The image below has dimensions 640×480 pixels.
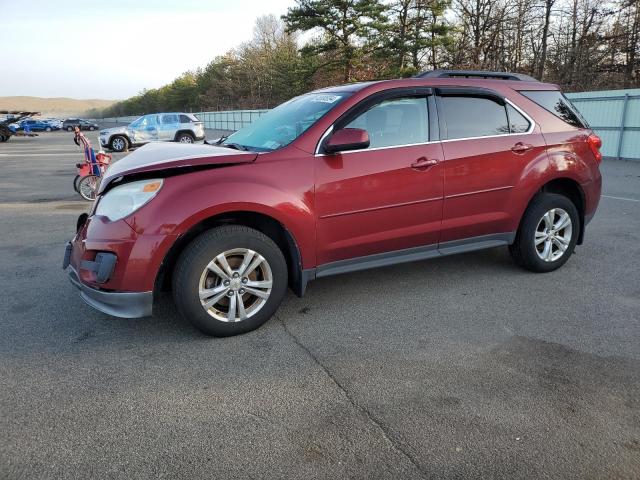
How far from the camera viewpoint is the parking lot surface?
2246 millimetres

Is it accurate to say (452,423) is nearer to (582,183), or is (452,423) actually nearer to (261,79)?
(582,183)

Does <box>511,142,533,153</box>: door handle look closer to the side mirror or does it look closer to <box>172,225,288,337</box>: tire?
the side mirror

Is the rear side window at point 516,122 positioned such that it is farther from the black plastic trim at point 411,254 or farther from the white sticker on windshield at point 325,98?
the white sticker on windshield at point 325,98

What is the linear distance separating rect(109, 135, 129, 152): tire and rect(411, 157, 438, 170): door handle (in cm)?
2009

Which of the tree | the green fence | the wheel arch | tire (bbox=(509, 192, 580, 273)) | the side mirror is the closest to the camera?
the wheel arch

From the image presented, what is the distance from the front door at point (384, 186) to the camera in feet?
11.9

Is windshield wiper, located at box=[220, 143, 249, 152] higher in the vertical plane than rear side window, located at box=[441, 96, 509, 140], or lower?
lower

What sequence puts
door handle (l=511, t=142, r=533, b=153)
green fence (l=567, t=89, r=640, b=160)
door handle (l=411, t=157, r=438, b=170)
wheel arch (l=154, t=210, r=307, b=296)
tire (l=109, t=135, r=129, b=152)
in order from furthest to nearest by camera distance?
tire (l=109, t=135, r=129, b=152) < green fence (l=567, t=89, r=640, b=160) < door handle (l=511, t=142, r=533, b=153) < door handle (l=411, t=157, r=438, b=170) < wheel arch (l=154, t=210, r=307, b=296)

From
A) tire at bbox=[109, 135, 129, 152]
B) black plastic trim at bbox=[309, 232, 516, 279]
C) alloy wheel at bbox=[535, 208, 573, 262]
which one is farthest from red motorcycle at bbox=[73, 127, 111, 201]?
tire at bbox=[109, 135, 129, 152]

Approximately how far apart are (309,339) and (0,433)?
1.85 m

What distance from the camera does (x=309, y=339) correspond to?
3451 millimetres

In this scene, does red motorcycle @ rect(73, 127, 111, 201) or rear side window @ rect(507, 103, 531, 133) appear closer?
rear side window @ rect(507, 103, 531, 133)

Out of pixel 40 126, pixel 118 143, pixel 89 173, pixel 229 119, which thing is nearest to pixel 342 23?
pixel 229 119

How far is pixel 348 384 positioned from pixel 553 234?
9.64ft
